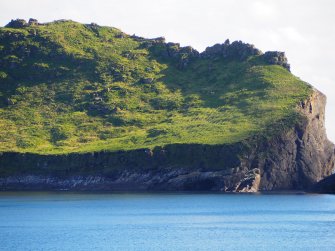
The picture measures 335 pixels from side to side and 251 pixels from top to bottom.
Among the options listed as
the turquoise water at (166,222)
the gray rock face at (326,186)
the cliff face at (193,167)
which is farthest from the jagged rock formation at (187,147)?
the turquoise water at (166,222)

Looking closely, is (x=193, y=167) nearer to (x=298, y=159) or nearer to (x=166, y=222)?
(x=298, y=159)

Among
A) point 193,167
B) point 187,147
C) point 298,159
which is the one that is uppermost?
point 187,147

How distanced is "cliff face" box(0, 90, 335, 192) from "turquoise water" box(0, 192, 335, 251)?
40.7 feet

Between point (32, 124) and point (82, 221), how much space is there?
8633 cm

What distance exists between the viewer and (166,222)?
11075cm

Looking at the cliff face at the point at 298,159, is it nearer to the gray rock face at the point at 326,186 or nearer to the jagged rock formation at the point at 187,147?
the jagged rock formation at the point at 187,147

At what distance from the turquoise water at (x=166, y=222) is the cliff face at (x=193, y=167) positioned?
40.7 feet

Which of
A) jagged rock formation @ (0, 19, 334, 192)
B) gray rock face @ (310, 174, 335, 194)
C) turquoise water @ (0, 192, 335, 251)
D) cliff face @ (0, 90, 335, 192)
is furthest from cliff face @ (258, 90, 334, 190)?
turquoise water @ (0, 192, 335, 251)

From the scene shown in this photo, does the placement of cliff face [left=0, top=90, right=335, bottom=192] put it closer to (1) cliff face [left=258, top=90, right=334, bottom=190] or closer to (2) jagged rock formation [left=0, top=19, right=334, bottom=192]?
(1) cliff face [left=258, top=90, right=334, bottom=190]

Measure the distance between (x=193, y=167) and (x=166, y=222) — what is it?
183 ft

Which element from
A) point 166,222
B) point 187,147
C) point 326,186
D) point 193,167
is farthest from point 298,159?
point 166,222

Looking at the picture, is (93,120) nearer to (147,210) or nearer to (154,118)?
(154,118)

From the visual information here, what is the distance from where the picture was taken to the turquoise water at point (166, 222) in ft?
296

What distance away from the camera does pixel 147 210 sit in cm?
12694
